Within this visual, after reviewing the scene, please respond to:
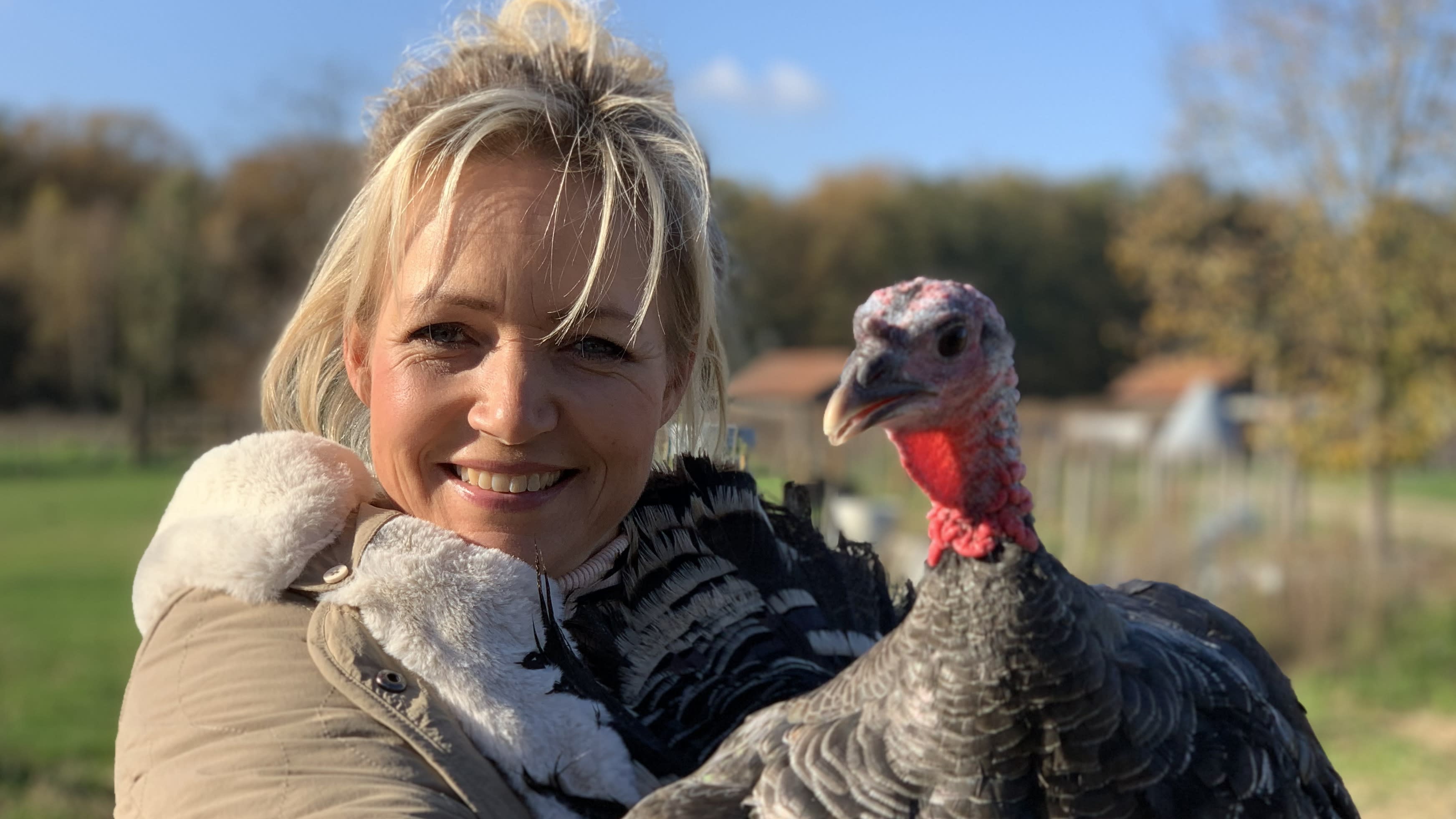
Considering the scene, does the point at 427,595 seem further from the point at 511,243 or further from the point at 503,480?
the point at 511,243

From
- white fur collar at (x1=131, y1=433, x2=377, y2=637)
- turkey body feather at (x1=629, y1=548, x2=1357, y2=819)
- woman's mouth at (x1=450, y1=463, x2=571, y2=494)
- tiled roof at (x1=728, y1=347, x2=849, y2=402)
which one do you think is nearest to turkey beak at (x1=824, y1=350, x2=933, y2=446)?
turkey body feather at (x1=629, y1=548, x2=1357, y2=819)

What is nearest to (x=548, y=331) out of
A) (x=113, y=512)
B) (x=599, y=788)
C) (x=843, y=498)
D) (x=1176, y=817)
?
(x=599, y=788)

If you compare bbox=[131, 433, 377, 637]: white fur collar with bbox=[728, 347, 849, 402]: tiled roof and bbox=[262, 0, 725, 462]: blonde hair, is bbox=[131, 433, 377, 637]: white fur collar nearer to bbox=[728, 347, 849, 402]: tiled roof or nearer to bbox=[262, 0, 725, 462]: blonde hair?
bbox=[262, 0, 725, 462]: blonde hair

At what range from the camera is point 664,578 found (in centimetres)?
222

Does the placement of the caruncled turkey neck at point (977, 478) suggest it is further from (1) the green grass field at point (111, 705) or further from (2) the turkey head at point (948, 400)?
(1) the green grass field at point (111, 705)

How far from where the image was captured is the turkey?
5.05ft

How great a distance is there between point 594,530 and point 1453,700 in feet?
29.6

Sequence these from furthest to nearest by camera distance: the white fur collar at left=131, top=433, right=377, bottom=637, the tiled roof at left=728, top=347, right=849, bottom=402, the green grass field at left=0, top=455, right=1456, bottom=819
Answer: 1. the green grass field at left=0, top=455, right=1456, bottom=819
2. the tiled roof at left=728, top=347, right=849, bottom=402
3. the white fur collar at left=131, top=433, right=377, bottom=637

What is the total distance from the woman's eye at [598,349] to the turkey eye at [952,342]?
599 mm

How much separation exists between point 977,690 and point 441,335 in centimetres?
100

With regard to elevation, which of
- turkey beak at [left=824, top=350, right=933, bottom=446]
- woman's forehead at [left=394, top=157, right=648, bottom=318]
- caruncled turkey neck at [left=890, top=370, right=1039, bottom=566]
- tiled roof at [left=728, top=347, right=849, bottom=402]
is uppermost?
woman's forehead at [left=394, top=157, right=648, bottom=318]

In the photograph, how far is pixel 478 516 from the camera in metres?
1.96

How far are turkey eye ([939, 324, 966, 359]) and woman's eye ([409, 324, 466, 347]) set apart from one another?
783 mm

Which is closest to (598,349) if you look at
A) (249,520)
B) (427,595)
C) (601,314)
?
(601,314)
